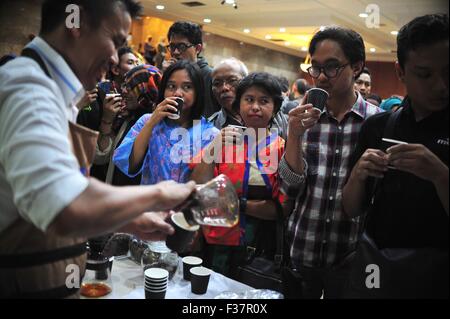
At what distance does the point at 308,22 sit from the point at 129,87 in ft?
23.2

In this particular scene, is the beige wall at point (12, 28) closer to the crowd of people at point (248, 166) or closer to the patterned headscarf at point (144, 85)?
the patterned headscarf at point (144, 85)

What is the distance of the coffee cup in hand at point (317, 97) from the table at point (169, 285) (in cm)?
73

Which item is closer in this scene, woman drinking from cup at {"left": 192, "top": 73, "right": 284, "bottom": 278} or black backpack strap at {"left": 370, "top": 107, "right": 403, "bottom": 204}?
black backpack strap at {"left": 370, "top": 107, "right": 403, "bottom": 204}

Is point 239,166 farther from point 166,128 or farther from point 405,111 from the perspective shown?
point 405,111

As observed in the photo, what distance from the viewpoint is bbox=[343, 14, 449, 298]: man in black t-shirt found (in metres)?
0.96

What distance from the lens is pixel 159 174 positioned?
1.97 meters

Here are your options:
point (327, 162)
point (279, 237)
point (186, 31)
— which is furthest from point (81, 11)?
point (186, 31)

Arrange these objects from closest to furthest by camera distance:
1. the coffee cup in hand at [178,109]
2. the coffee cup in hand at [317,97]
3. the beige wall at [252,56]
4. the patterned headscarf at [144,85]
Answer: the coffee cup in hand at [317,97] → the coffee cup in hand at [178,109] → the patterned headscarf at [144,85] → the beige wall at [252,56]

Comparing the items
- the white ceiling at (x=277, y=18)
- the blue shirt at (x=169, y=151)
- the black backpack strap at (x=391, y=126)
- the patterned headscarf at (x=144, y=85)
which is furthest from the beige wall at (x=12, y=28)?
the black backpack strap at (x=391, y=126)

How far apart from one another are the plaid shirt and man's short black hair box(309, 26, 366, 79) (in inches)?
7.0

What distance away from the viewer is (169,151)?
200 cm

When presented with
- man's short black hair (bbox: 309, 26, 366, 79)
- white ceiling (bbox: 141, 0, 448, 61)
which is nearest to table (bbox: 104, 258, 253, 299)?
man's short black hair (bbox: 309, 26, 366, 79)

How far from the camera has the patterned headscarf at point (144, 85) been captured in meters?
2.48

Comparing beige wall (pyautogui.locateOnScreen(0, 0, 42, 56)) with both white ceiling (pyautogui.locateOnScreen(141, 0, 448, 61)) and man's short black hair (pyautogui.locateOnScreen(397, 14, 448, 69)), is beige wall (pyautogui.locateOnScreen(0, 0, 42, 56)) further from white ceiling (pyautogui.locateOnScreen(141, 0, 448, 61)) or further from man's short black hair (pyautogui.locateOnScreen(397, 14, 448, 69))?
man's short black hair (pyautogui.locateOnScreen(397, 14, 448, 69))
